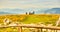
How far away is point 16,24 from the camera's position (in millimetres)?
3023

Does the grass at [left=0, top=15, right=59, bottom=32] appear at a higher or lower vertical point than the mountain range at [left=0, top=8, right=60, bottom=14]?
lower

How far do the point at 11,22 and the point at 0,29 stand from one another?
0.22 meters

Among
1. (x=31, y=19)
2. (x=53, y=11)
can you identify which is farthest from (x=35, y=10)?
(x=53, y=11)

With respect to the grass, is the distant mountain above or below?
above

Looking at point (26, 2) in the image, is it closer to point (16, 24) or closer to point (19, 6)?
point (19, 6)

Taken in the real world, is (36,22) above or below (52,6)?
below

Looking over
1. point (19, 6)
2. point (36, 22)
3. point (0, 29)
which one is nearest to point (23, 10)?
point (19, 6)

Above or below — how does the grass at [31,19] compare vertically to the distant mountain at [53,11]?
below

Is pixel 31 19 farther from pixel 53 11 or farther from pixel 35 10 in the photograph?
pixel 53 11

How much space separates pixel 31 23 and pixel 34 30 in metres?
0.13

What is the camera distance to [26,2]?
10.0 feet

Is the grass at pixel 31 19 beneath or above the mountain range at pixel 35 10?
beneath

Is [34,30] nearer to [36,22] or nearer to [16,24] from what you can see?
[36,22]

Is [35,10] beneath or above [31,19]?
above
